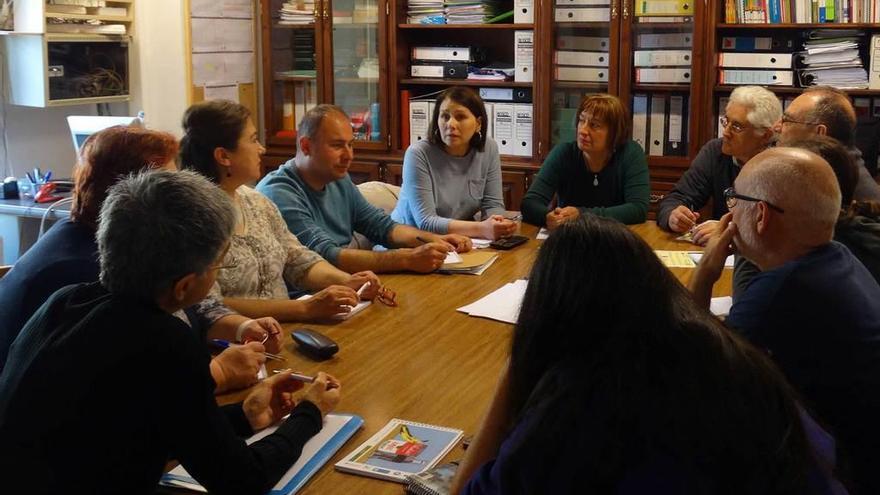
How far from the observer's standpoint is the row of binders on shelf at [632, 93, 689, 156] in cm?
473

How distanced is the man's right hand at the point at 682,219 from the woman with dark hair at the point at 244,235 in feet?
4.38

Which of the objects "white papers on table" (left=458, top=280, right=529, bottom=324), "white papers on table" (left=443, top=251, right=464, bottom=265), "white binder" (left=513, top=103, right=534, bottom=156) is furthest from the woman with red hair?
"white binder" (left=513, top=103, right=534, bottom=156)

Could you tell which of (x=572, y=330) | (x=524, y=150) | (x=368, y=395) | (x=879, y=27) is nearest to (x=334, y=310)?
(x=368, y=395)

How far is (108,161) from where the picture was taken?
2.11m

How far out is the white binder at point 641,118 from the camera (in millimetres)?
4809

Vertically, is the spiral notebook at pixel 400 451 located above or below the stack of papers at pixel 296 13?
below

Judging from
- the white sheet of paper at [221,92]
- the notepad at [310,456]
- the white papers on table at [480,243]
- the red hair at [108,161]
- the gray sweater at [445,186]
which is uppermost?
the white sheet of paper at [221,92]

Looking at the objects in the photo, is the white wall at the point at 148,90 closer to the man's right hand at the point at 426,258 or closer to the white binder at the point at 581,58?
the white binder at the point at 581,58

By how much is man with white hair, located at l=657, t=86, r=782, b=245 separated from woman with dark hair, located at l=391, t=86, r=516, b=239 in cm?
66

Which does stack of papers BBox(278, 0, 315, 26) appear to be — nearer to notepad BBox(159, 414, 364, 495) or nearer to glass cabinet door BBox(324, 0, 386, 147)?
glass cabinet door BBox(324, 0, 386, 147)

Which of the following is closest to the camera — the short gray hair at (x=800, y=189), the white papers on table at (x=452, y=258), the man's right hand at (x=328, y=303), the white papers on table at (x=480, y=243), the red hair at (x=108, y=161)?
the short gray hair at (x=800, y=189)

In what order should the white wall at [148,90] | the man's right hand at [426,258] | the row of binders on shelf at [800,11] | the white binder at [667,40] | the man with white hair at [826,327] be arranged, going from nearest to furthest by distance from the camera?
the man with white hair at [826,327], the man's right hand at [426,258], the row of binders on shelf at [800,11], the white binder at [667,40], the white wall at [148,90]

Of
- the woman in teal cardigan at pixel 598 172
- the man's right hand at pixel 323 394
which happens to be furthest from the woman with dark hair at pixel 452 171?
the man's right hand at pixel 323 394

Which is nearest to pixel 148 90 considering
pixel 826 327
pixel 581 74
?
pixel 581 74
